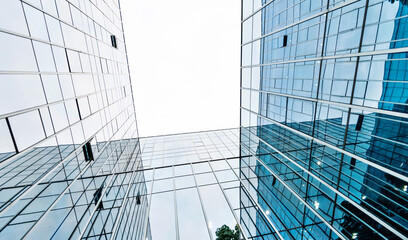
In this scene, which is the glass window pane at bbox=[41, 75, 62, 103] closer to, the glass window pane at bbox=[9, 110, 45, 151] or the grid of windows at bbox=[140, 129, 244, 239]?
the glass window pane at bbox=[9, 110, 45, 151]

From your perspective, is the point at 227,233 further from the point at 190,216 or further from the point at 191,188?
the point at 191,188

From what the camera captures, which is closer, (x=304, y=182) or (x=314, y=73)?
(x=304, y=182)

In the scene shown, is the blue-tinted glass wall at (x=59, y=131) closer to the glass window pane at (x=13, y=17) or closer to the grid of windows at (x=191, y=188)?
the glass window pane at (x=13, y=17)

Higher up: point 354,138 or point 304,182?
point 354,138

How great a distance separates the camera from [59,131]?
8.95m

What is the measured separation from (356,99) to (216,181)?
13.6 meters

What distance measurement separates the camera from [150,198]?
1345cm

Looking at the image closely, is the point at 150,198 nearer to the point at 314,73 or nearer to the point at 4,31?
the point at 4,31

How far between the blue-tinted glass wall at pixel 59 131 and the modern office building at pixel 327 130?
31.2 ft

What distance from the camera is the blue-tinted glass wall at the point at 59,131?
667cm

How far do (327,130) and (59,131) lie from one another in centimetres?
1868

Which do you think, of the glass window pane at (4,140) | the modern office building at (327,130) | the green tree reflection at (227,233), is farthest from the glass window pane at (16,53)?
the modern office building at (327,130)

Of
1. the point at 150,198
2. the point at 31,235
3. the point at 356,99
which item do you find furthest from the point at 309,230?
the point at 31,235

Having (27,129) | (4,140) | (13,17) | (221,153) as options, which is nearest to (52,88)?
(27,129)
